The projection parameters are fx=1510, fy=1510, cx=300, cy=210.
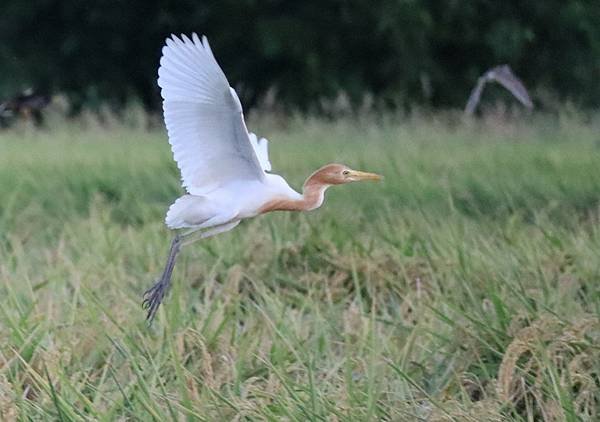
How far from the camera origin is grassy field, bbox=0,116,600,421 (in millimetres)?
3201

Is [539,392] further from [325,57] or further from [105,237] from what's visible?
[325,57]

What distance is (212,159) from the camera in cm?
290

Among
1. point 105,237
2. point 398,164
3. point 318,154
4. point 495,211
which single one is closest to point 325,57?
point 318,154

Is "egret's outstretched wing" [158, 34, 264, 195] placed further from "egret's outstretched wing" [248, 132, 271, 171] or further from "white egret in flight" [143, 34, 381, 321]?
"egret's outstretched wing" [248, 132, 271, 171]

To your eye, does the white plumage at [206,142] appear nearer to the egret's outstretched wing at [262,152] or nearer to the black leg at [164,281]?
the black leg at [164,281]

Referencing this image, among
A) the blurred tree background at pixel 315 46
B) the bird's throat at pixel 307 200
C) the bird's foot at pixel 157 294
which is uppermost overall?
the bird's throat at pixel 307 200

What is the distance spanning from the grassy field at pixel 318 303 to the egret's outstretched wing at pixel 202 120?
46 cm

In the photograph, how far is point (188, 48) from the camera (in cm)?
285

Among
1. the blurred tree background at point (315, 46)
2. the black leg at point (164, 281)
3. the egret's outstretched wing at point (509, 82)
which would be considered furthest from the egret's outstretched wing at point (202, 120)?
the blurred tree background at point (315, 46)

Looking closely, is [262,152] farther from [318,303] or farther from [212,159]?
[318,303]

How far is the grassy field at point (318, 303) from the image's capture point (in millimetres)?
3201

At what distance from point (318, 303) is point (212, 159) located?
1.49 m

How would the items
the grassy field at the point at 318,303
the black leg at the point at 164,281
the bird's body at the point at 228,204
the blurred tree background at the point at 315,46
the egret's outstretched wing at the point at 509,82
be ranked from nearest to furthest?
the bird's body at the point at 228,204 → the black leg at the point at 164,281 → the grassy field at the point at 318,303 → the egret's outstretched wing at the point at 509,82 → the blurred tree background at the point at 315,46

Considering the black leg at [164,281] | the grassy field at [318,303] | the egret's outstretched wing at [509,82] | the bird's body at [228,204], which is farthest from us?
the egret's outstretched wing at [509,82]
